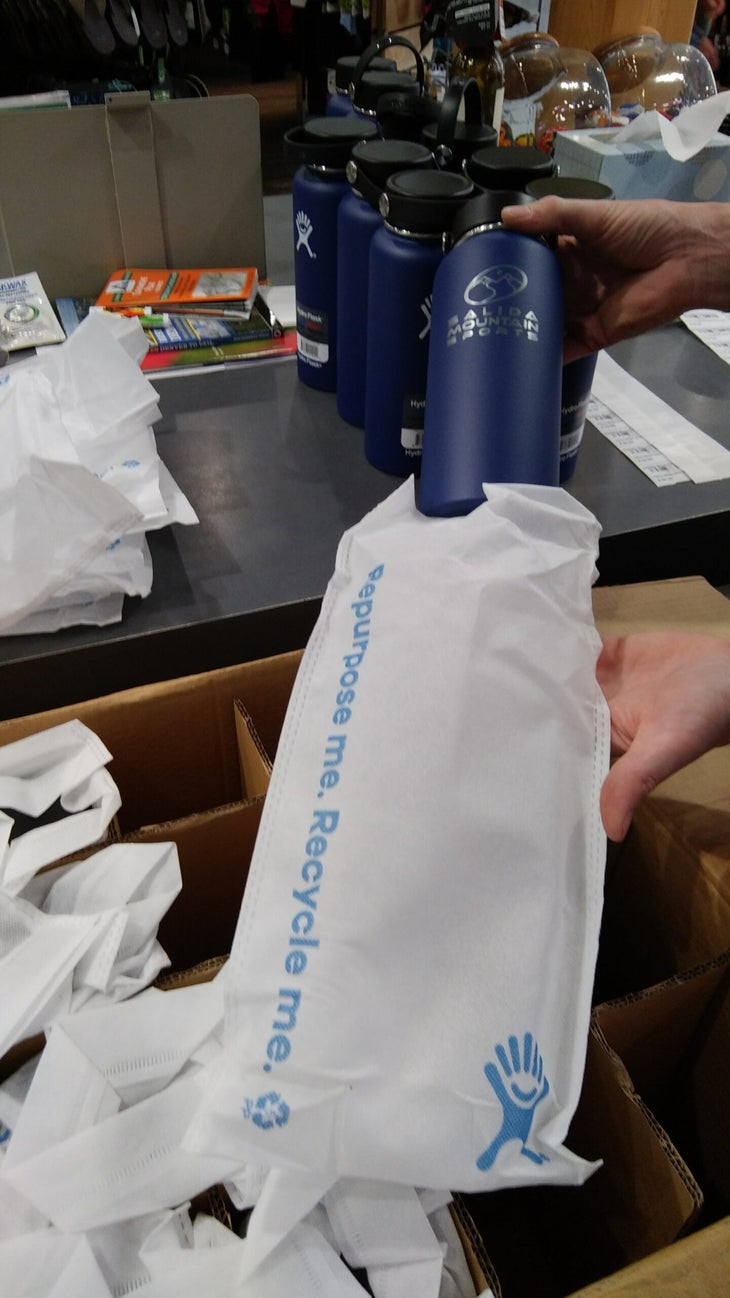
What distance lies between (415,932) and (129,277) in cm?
114

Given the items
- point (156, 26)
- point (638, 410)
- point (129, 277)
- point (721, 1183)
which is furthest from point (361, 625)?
point (156, 26)

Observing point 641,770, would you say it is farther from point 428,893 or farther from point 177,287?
point 177,287

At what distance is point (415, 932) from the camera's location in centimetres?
42

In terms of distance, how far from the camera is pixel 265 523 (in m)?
0.83

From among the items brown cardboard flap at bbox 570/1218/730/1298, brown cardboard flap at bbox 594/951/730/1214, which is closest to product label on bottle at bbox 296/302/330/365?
brown cardboard flap at bbox 594/951/730/1214

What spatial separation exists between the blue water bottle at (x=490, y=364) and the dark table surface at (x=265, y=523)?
0.20m

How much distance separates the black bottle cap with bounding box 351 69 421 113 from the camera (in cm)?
99

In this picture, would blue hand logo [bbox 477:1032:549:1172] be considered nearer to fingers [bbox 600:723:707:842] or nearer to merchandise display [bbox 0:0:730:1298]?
merchandise display [bbox 0:0:730:1298]

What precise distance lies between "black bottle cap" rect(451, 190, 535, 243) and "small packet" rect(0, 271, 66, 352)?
0.62 metres

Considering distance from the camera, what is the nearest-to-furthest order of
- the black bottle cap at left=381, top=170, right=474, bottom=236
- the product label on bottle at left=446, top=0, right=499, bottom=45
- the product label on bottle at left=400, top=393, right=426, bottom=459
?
the black bottle cap at left=381, top=170, right=474, bottom=236, the product label on bottle at left=400, top=393, right=426, bottom=459, the product label on bottle at left=446, top=0, right=499, bottom=45

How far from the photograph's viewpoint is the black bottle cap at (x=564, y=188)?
75 centimetres

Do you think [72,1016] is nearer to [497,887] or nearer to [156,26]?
[497,887]

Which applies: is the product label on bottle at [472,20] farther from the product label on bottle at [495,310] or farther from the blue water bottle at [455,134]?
the product label on bottle at [495,310]

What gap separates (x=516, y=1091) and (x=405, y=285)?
2.05ft
